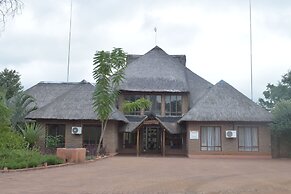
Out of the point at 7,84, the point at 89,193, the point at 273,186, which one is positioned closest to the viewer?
the point at 89,193

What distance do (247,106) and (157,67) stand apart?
8.98 m

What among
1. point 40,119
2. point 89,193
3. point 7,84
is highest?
point 7,84

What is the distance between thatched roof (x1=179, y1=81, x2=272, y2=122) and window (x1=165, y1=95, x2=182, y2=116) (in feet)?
10.5

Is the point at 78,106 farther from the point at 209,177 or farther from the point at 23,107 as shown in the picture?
the point at 209,177

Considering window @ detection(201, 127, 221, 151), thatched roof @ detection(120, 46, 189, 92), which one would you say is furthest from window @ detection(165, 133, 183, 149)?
thatched roof @ detection(120, 46, 189, 92)

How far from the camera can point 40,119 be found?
29125 mm

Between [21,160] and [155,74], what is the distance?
18.4m

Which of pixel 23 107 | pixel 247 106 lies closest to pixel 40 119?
pixel 23 107

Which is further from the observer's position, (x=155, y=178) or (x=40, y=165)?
(x=40, y=165)

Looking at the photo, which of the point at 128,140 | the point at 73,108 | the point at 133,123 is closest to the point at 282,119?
the point at 133,123

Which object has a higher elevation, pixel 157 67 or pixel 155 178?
pixel 157 67

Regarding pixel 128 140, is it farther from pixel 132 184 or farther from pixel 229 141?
pixel 132 184

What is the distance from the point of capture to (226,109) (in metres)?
28.7

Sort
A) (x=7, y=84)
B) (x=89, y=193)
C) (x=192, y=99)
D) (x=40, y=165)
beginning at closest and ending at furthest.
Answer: (x=89, y=193) → (x=40, y=165) → (x=192, y=99) → (x=7, y=84)
